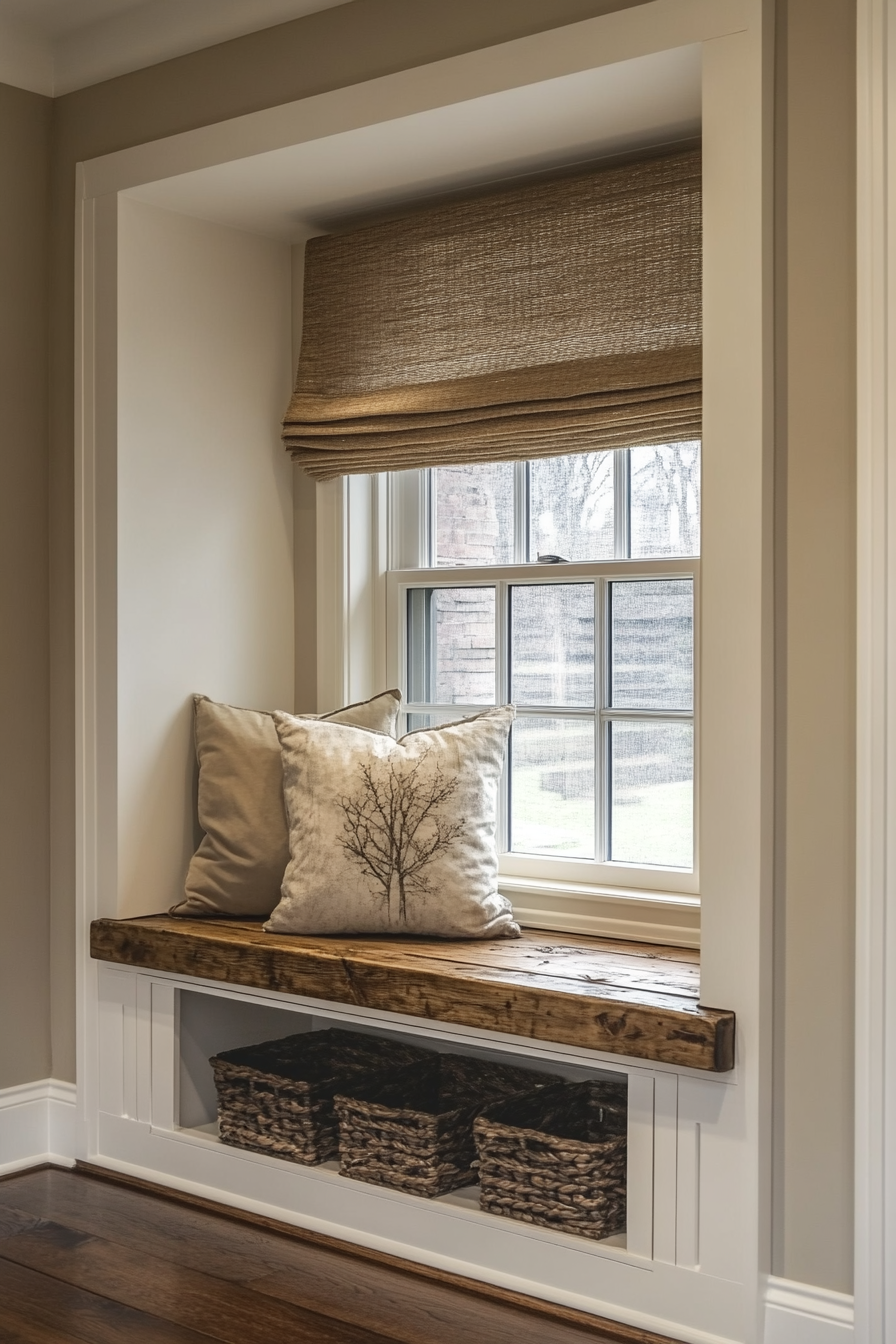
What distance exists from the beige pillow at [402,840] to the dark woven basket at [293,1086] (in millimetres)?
345

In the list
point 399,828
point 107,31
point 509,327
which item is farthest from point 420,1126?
point 107,31

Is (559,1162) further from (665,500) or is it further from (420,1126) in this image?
(665,500)

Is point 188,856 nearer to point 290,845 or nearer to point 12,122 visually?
point 290,845

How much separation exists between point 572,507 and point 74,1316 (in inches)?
74.0

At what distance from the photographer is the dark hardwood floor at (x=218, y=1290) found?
2.28m

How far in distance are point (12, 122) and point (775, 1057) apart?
8.55ft

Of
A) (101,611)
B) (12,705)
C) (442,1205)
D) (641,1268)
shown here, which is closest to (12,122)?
(101,611)

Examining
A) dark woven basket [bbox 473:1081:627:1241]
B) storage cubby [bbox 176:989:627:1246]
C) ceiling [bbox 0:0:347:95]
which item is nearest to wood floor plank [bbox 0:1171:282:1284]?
storage cubby [bbox 176:989:627:1246]

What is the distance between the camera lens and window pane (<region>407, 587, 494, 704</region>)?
10.4ft

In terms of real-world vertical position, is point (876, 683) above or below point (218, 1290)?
above

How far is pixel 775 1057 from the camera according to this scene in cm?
217

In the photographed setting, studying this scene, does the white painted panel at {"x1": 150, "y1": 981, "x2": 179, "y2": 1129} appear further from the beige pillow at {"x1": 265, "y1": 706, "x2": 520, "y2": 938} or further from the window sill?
the window sill

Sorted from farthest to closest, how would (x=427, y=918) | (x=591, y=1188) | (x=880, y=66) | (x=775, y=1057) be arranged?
(x=427, y=918), (x=591, y=1188), (x=775, y=1057), (x=880, y=66)

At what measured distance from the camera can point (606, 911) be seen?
9.36 ft
